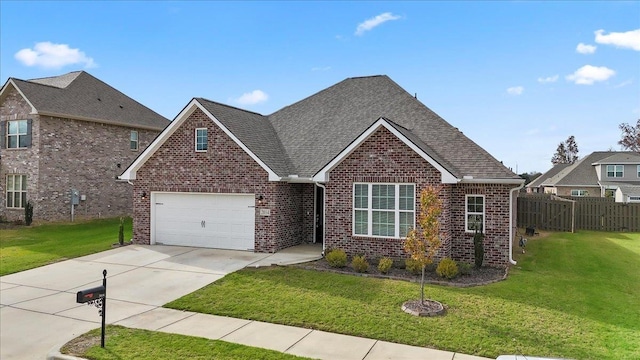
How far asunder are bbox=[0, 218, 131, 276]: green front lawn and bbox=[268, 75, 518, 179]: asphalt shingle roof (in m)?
8.99

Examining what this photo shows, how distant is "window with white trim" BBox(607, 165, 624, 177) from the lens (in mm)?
41103

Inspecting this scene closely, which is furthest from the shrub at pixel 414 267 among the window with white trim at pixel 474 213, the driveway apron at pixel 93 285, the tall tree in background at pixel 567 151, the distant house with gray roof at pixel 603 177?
the tall tree in background at pixel 567 151

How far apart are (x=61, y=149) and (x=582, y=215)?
3058cm

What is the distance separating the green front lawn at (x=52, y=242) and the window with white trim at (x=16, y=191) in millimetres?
2484

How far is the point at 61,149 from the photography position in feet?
77.8

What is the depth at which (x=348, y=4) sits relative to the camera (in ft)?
53.7

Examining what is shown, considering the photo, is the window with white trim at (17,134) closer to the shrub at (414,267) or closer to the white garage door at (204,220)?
the white garage door at (204,220)

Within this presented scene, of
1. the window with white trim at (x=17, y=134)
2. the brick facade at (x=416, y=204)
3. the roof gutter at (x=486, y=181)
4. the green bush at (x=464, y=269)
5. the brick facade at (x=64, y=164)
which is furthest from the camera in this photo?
the window with white trim at (x=17, y=134)

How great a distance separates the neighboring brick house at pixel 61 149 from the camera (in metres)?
23.0

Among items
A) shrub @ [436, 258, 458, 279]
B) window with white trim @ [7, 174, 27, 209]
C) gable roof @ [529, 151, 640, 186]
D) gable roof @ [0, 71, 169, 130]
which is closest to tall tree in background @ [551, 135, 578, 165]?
gable roof @ [529, 151, 640, 186]

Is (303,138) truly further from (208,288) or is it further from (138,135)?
(138,135)

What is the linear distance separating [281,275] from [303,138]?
25.7 feet

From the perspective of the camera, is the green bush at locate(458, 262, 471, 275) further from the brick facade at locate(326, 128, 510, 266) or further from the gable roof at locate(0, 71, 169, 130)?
the gable roof at locate(0, 71, 169, 130)

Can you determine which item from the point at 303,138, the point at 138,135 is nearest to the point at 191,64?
the point at 303,138
